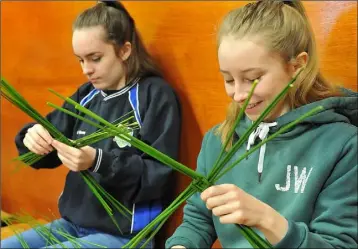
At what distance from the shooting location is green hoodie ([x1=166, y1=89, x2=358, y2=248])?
0.88 meters

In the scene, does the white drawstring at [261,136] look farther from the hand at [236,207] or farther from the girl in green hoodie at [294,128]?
the hand at [236,207]

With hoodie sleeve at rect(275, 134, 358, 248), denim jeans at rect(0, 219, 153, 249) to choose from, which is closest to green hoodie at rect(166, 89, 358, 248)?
hoodie sleeve at rect(275, 134, 358, 248)

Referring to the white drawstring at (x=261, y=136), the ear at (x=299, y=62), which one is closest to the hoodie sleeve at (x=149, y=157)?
the white drawstring at (x=261, y=136)

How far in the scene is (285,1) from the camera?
1026 millimetres

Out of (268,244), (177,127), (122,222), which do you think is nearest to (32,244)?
(122,222)

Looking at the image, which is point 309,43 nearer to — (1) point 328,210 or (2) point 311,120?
(2) point 311,120

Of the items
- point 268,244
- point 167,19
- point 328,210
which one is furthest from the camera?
point 167,19

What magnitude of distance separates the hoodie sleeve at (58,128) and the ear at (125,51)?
0.22m

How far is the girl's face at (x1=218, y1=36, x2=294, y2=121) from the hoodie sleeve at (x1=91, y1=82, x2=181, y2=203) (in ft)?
1.54

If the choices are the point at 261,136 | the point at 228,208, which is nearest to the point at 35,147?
the point at 261,136

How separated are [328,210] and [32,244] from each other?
0.92m

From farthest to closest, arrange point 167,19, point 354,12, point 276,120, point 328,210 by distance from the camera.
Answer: point 167,19
point 354,12
point 276,120
point 328,210

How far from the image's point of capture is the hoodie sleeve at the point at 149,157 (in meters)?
1.34

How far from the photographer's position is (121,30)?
57.6 inches
